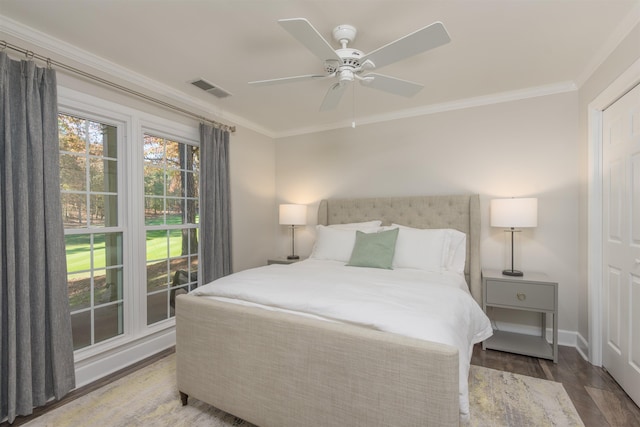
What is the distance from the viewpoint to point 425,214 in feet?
10.7

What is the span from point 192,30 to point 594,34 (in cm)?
279

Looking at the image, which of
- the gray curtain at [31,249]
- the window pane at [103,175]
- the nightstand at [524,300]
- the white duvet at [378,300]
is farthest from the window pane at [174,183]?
the nightstand at [524,300]

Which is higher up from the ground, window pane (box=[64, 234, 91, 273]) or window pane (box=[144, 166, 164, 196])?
window pane (box=[144, 166, 164, 196])

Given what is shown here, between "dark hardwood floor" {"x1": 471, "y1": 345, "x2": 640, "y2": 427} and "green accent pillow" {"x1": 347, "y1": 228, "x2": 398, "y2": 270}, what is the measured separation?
3.89 ft

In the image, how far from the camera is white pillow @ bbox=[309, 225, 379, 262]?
10.0 ft

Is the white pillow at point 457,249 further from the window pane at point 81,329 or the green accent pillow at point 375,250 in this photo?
the window pane at point 81,329

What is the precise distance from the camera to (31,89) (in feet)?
6.15

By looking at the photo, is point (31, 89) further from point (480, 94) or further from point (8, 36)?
point (480, 94)

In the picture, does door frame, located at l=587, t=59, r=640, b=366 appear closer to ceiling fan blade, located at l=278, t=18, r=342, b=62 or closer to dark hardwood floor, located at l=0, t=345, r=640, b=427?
dark hardwood floor, located at l=0, t=345, r=640, b=427

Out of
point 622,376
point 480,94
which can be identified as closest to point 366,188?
point 480,94

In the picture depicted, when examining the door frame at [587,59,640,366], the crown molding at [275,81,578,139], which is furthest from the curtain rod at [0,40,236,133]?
the door frame at [587,59,640,366]

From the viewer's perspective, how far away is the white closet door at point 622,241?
1.93 meters

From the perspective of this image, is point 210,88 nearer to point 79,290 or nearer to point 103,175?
point 103,175

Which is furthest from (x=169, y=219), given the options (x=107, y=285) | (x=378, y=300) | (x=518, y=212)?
(x=518, y=212)
